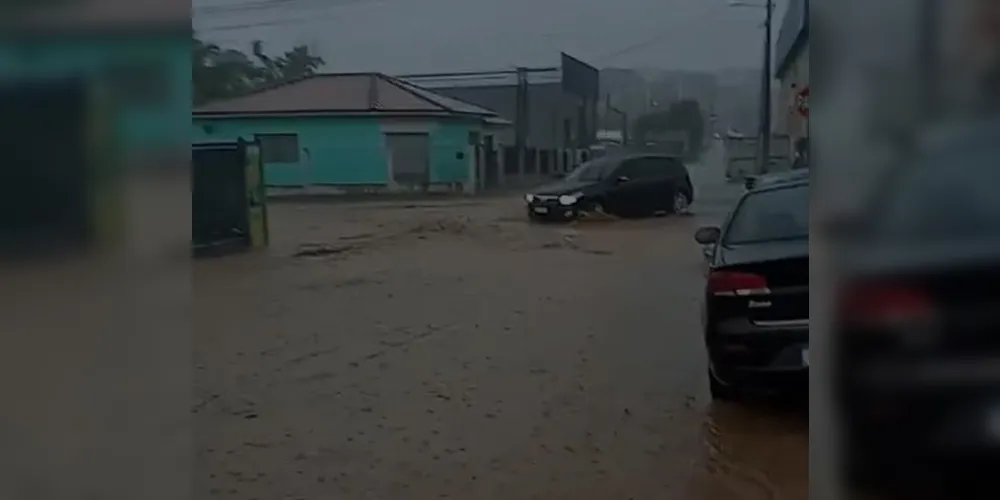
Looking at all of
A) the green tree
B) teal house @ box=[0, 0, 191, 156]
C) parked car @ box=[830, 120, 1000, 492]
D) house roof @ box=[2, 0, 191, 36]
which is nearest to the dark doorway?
teal house @ box=[0, 0, 191, 156]

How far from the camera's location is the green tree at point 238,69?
3.01 metres

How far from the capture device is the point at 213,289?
341cm

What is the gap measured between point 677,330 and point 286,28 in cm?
165

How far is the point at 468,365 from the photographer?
13.5 ft

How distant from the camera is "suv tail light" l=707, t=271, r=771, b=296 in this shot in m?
3.66

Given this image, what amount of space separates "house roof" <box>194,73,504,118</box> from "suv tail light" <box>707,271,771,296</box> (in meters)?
0.89

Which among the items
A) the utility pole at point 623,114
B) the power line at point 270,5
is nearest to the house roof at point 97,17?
the power line at point 270,5

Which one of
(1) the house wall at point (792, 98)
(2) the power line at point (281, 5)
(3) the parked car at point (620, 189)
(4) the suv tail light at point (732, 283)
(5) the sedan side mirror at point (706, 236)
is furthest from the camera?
(5) the sedan side mirror at point (706, 236)

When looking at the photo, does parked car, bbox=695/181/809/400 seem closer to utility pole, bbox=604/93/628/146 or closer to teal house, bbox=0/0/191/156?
utility pole, bbox=604/93/628/146

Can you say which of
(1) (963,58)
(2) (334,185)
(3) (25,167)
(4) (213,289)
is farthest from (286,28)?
(1) (963,58)

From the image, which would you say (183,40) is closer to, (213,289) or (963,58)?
(213,289)

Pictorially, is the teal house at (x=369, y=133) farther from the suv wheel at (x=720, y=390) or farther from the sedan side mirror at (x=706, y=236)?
the suv wheel at (x=720, y=390)

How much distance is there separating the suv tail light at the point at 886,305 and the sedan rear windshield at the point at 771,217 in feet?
1.26

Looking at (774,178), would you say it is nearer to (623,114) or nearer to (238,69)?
(623,114)
